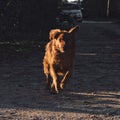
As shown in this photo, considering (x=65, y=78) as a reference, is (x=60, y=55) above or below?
above

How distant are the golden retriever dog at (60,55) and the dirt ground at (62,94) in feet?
0.94

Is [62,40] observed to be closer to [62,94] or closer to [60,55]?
[60,55]

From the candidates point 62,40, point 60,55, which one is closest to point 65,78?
→ point 60,55

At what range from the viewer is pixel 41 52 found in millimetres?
18016

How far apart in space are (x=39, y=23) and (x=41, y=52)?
8.14 metres

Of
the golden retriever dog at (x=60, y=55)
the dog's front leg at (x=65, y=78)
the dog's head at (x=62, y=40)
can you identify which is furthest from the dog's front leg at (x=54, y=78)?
the dog's head at (x=62, y=40)

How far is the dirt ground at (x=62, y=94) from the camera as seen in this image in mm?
7859

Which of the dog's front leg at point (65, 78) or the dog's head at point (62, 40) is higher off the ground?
the dog's head at point (62, 40)

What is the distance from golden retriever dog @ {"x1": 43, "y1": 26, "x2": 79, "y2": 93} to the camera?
9.04 meters

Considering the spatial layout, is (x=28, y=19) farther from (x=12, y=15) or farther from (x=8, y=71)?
(x=8, y=71)

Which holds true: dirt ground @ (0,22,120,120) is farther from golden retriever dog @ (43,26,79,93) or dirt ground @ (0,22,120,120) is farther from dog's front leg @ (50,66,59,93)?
golden retriever dog @ (43,26,79,93)

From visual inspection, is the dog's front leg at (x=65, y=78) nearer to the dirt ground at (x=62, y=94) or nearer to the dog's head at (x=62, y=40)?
the dirt ground at (x=62, y=94)

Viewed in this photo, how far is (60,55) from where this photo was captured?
925 centimetres

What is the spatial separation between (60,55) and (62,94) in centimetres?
74
